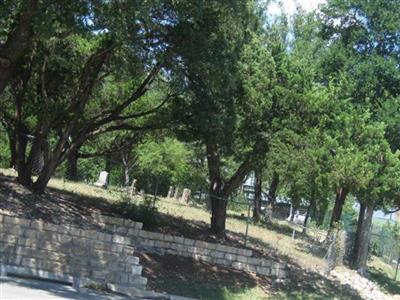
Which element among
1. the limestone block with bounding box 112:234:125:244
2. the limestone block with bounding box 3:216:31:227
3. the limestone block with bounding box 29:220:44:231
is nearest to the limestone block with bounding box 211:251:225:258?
the limestone block with bounding box 112:234:125:244

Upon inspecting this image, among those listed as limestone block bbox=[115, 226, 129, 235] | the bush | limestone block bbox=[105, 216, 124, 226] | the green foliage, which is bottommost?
limestone block bbox=[115, 226, 129, 235]

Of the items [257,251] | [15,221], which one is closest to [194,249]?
[257,251]

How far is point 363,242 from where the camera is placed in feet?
77.0

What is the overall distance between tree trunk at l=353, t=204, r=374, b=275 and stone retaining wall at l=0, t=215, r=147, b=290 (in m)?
12.4

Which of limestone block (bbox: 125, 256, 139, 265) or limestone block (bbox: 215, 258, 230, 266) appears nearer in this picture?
limestone block (bbox: 125, 256, 139, 265)

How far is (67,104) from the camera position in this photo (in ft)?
52.6

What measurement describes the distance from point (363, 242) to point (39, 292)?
53.7ft

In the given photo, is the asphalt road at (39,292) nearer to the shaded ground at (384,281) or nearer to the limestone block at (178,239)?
the limestone block at (178,239)

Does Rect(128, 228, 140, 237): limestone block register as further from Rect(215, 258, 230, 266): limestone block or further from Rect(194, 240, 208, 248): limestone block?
Rect(215, 258, 230, 266): limestone block

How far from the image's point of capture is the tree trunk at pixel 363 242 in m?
22.8

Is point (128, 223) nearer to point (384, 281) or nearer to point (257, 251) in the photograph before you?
point (257, 251)

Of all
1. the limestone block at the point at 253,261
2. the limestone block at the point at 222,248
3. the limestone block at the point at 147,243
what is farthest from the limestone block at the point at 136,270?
the limestone block at the point at 253,261

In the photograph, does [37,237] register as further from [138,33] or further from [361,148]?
[361,148]

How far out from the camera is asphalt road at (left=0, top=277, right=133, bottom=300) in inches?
365
